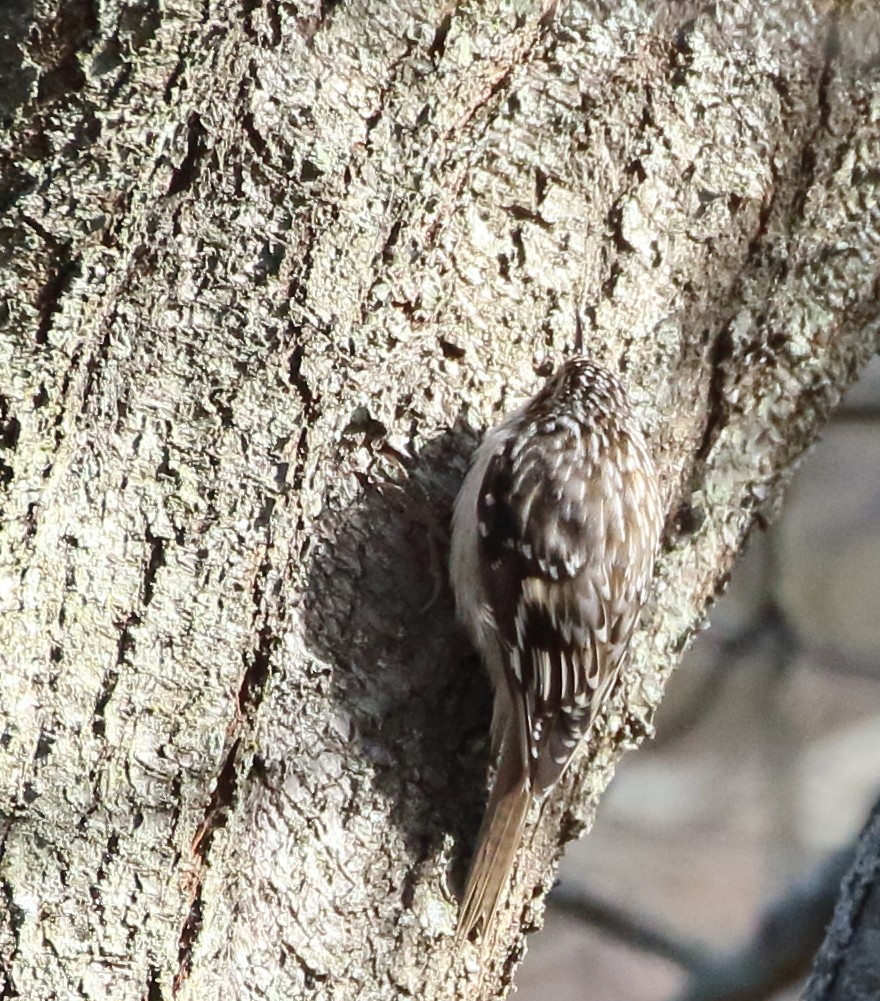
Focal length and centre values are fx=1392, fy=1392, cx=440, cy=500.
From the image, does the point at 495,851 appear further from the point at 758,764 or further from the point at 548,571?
the point at 758,764

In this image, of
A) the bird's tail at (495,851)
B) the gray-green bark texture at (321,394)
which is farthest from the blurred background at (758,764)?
the bird's tail at (495,851)

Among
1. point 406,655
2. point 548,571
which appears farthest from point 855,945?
point 548,571

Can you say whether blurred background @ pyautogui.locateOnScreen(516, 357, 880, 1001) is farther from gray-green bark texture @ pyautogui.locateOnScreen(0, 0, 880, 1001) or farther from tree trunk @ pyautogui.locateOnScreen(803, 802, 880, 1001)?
tree trunk @ pyautogui.locateOnScreen(803, 802, 880, 1001)

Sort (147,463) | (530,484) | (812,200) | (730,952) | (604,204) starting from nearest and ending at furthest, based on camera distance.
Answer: (147,463) < (604,204) < (812,200) < (530,484) < (730,952)

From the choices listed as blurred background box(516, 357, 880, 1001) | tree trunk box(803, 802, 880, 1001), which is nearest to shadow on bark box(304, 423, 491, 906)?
tree trunk box(803, 802, 880, 1001)

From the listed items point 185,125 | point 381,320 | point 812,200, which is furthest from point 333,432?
point 812,200

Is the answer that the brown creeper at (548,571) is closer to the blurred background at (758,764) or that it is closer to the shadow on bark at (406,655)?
the shadow on bark at (406,655)

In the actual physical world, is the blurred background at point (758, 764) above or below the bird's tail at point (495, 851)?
above

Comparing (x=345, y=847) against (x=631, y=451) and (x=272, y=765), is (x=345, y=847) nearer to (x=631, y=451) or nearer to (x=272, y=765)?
(x=272, y=765)
